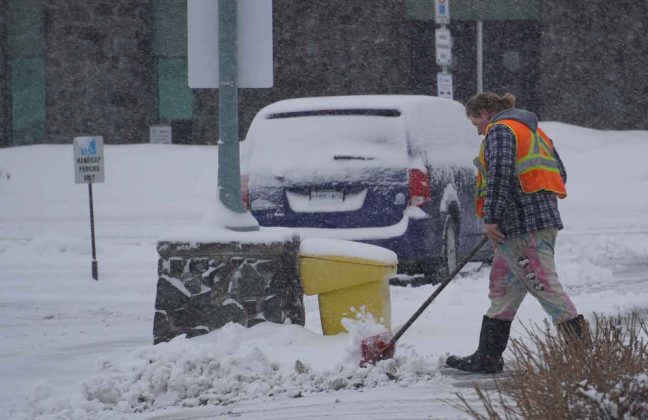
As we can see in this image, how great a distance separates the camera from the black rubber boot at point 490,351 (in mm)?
6633

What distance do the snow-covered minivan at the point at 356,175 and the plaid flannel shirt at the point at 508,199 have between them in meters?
3.39

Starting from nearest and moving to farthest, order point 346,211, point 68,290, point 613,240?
point 346,211 < point 68,290 < point 613,240

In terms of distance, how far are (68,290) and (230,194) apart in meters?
4.14

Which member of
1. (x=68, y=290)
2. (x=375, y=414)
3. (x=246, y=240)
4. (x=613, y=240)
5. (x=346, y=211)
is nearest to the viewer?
(x=375, y=414)

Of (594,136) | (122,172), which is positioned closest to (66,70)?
(122,172)

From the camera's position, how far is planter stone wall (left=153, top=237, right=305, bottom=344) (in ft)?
24.6

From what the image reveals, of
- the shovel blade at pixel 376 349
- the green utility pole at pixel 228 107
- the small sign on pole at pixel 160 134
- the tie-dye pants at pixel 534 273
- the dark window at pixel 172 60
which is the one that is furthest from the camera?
the small sign on pole at pixel 160 134

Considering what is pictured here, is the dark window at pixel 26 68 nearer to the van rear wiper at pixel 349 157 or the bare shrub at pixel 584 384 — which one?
the van rear wiper at pixel 349 157

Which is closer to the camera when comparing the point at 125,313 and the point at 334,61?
the point at 125,313

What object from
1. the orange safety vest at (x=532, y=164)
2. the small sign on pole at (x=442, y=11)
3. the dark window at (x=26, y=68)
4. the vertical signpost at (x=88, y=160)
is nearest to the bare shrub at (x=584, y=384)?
the orange safety vest at (x=532, y=164)

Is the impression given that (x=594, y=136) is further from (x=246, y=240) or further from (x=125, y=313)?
(x=246, y=240)

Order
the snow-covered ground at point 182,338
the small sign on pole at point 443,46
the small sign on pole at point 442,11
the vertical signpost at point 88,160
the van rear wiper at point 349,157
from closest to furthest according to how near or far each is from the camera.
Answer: the snow-covered ground at point 182,338 → the van rear wiper at point 349,157 → the vertical signpost at point 88,160 → the small sign on pole at point 443,46 → the small sign on pole at point 442,11

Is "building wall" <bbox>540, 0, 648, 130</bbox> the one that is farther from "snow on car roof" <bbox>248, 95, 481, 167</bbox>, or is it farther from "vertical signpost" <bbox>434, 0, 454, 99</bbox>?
"snow on car roof" <bbox>248, 95, 481, 167</bbox>

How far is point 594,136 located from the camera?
2588 cm
